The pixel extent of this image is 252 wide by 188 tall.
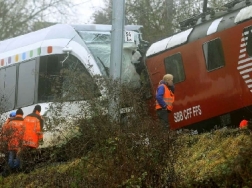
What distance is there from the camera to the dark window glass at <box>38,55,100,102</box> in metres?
11.5

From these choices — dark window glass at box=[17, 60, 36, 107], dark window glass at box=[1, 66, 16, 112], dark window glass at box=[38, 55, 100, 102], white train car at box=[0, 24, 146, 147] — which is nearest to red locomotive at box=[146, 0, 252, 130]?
white train car at box=[0, 24, 146, 147]

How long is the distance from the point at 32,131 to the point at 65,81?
1640 millimetres

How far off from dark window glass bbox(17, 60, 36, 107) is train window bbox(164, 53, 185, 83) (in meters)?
3.24

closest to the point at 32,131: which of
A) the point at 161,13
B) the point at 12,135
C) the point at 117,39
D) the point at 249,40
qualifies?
the point at 12,135

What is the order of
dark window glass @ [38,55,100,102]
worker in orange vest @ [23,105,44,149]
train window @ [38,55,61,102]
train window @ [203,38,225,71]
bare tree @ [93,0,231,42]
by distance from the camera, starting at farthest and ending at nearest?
1. bare tree @ [93,0,231,42]
2. train window @ [38,55,61,102]
3. train window @ [203,38,225,71]
4. worker in orange vest @ [23,105,44,149]
5. dark window glass @ [38,55,100,102]

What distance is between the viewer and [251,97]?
1299 cm

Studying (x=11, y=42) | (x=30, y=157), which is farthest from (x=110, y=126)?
(x=11, y=42)

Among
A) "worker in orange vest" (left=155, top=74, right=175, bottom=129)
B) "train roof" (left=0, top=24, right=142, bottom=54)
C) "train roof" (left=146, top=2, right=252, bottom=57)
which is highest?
"train roof" (left=0, top=24, right=142, bottom=54)

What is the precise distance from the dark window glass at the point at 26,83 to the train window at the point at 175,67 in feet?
10.6

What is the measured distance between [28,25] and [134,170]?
1173 inches

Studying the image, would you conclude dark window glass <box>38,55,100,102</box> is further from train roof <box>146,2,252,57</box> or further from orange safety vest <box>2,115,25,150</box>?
train roof <box>146,2,252,57</box>

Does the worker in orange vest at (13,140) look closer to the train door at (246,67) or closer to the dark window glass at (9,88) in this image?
the dark window glass at (9,88)

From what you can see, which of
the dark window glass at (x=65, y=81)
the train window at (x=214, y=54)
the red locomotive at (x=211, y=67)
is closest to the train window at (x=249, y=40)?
the red locomotive at (x=211, y=67)

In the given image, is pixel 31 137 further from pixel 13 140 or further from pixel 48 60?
pixel 48 60
